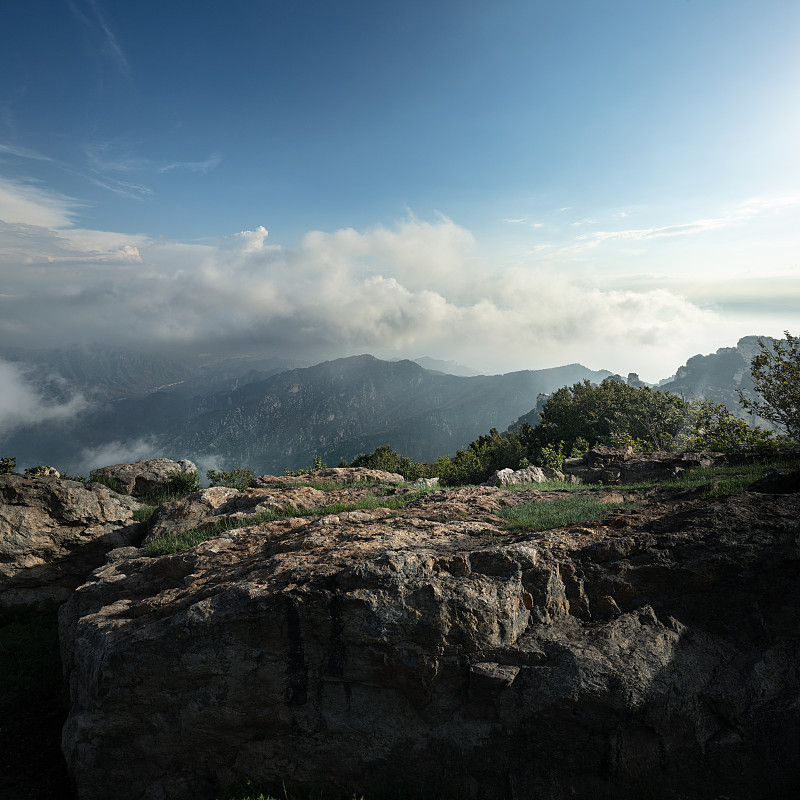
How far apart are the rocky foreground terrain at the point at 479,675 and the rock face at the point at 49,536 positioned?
10.1 m

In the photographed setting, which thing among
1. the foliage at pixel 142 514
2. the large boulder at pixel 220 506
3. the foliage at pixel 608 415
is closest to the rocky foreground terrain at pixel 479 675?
the large boulder at pixel 220 506

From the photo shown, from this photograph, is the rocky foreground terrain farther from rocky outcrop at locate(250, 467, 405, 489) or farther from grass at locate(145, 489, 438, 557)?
rocky outcrop at locate(250, 467, 405, 489)

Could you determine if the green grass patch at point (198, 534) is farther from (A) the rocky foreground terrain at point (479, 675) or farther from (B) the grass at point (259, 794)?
(B) the grass at point (259, 794)

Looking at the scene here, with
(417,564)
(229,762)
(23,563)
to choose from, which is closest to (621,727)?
(417,564)

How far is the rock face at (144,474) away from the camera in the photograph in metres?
25.8

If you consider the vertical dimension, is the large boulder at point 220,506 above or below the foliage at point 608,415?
above

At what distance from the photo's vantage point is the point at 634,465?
65.7 feet

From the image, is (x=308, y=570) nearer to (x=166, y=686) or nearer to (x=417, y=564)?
(x=417, y=564)

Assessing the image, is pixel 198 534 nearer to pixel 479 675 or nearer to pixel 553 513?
pixel 479 675

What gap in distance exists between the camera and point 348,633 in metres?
6.79

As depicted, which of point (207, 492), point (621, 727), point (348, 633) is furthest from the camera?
point (207, 492)

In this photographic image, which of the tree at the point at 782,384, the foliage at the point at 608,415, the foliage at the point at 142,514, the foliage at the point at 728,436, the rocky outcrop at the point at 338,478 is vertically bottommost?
the foliage at the point at 608,415

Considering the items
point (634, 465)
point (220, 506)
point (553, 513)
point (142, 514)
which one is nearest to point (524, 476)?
point (634, 465)

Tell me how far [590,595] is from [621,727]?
5.76 ft
